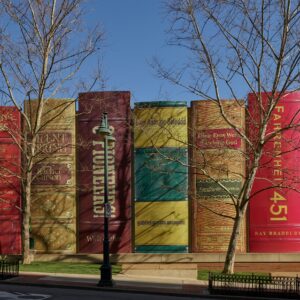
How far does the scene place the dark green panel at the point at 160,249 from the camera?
82.1 ft

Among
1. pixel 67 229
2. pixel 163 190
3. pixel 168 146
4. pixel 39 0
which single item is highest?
pixel 39 0

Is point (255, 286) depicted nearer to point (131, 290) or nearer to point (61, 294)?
point (131, 290)

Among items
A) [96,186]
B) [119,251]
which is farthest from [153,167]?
[119,251]

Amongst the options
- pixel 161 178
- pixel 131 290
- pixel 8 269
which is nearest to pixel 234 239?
pixel 131 290

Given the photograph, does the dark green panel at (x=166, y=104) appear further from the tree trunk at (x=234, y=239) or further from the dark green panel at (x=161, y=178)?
the tree trunk at (x=234, y=239)

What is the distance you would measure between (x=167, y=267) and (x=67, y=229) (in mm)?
5959

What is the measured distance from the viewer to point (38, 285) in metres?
17.3

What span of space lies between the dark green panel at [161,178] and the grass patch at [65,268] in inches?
171

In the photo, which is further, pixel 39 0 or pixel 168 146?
pixel 168 146

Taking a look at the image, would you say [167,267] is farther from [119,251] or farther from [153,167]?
[153,167]

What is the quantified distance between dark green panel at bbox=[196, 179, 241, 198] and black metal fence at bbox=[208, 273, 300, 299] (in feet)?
26.2

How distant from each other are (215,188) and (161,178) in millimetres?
3010

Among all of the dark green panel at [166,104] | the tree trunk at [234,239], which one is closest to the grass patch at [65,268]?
the tree trunk at [234,239]

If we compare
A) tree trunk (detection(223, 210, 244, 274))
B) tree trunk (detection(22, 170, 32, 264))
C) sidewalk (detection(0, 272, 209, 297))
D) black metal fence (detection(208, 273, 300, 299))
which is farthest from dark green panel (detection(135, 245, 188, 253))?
black metal fence (detection(208, 273, 300, 299))
